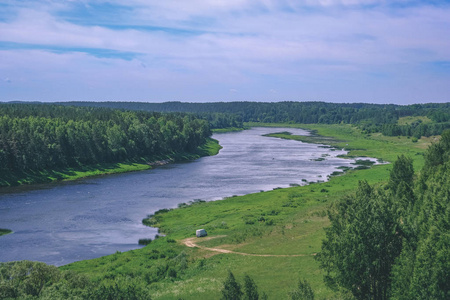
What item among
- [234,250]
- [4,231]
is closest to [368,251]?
[234,250]

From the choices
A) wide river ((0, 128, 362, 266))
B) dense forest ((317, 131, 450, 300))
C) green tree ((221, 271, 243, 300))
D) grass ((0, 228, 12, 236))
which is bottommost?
grass ((0, 228, 12, 236))

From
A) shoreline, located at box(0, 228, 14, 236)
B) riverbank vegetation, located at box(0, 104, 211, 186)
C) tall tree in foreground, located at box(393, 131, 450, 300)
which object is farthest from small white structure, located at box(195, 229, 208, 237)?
riverbank vegetation, located at box(0, 104, 211, 186)

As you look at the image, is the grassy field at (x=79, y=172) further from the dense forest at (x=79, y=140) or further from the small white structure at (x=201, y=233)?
the small white structure at (x=201, y=233)

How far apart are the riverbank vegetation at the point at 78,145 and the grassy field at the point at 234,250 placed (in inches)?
2204

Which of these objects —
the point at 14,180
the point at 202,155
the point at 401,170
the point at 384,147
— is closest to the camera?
the point at 401,170

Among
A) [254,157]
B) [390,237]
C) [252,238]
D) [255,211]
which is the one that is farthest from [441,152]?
[254,157]

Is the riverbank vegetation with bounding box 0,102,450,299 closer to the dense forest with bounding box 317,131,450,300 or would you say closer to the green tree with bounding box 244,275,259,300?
the dense forest with bounding box 317,131,450,300

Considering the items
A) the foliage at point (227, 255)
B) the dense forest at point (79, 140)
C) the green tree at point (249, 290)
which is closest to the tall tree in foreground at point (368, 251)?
the foliage at point (227, 255)

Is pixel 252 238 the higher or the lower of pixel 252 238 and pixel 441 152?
the lower

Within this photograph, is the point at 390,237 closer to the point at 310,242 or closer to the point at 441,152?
the point at 310,242

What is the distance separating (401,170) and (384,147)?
136 m

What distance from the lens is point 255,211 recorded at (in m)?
79.9

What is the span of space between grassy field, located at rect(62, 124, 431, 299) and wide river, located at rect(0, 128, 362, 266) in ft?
19.8

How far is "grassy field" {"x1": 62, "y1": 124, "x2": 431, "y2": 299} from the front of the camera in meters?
45.4
